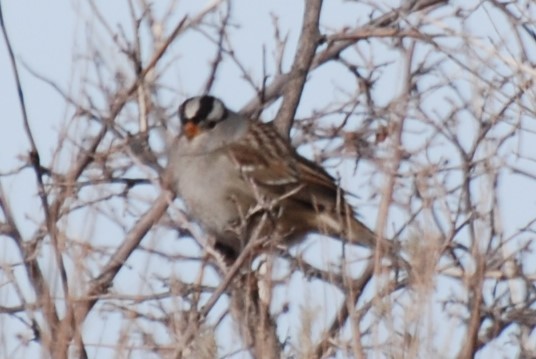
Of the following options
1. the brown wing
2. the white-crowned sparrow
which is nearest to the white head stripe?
the white-crowned sparrow

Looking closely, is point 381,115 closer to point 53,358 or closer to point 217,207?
point 217,207

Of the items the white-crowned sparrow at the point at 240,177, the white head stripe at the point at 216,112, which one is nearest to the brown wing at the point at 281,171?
the white-crowned sparrow at the point at 240,177

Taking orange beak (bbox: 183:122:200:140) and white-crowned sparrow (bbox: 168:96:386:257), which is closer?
white-crowned sparrow (bbox: 168:96:386:257)

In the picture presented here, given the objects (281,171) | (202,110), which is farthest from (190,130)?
A: (281,171)

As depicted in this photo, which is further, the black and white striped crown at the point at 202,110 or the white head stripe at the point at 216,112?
the white head stripe at the point at 216,112

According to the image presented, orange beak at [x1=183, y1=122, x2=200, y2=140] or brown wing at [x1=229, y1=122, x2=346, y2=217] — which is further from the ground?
orange beak at [x1=183, y1=122, x2=200, y2=140]

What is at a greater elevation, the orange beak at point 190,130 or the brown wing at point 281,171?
the orange beak at point 190,130

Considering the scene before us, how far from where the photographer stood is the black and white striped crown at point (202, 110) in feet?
22.7

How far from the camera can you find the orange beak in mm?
7121

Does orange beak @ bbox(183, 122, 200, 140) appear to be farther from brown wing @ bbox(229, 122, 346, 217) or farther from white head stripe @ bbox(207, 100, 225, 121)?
brown wing @ bbox(229, 122, 346, 217)

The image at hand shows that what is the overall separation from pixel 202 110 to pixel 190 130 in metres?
0.12

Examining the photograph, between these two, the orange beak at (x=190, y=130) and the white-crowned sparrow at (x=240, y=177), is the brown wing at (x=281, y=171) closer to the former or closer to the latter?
the white-crowned sparrow at (x=240, y=177)

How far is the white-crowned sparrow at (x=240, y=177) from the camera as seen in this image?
22.9 feet

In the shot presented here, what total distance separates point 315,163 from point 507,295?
4.75ft
